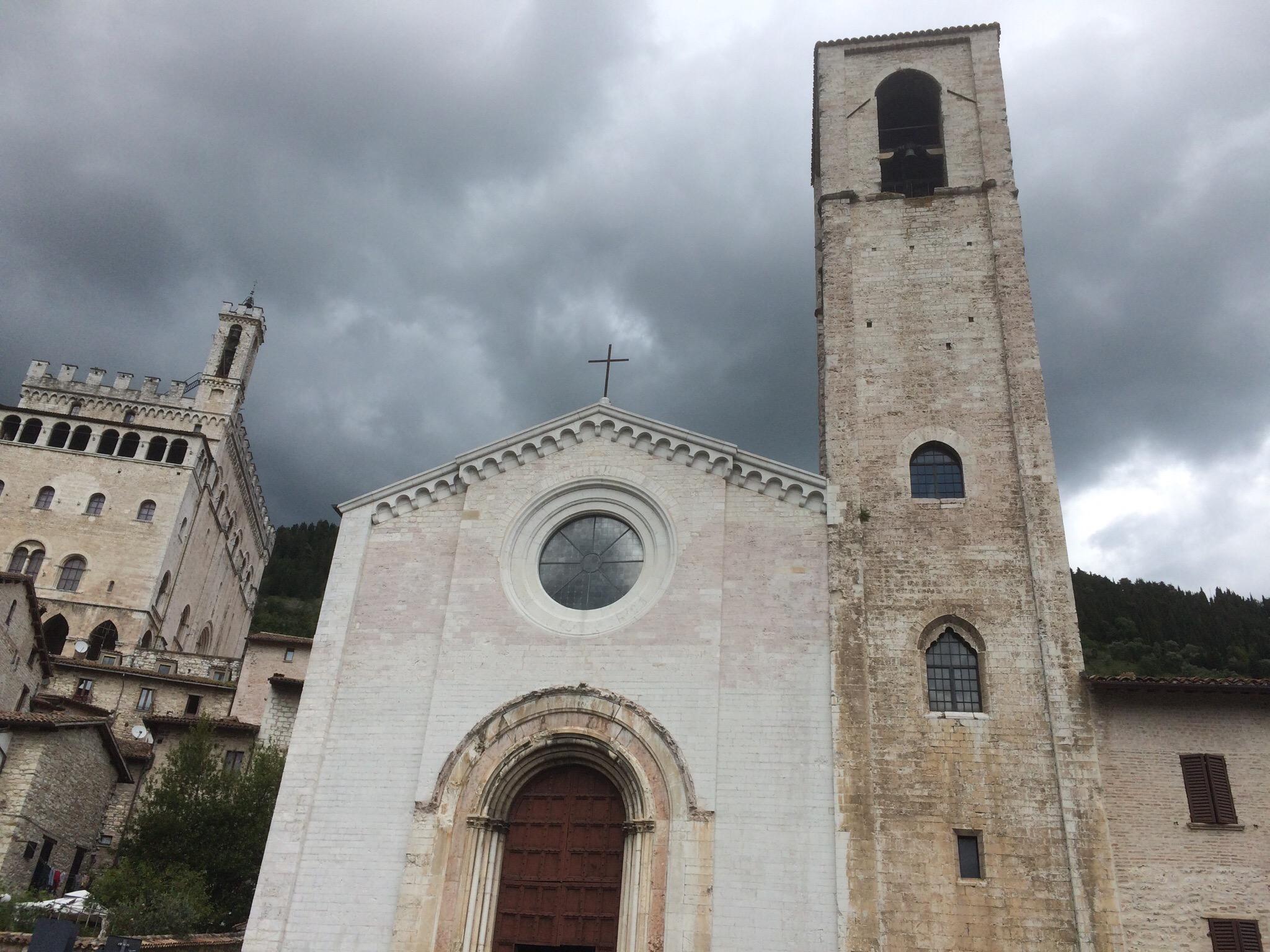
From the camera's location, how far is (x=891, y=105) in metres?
25.0

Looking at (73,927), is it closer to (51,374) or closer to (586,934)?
(586,934)

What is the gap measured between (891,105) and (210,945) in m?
25.0

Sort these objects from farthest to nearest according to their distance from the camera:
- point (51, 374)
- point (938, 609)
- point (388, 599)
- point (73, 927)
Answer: point (51, 374)
point (388, 599)
point (938, 609)
point (73, 927)

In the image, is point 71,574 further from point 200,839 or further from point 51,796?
point 200,839

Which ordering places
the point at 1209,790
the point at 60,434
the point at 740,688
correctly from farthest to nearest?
1. the point at 60,434
2. the point at 740,688
3. the point at 1209,790

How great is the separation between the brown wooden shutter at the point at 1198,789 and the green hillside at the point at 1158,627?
33146mm

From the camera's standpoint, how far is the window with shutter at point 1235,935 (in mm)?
14070

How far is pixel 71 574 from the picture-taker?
141ft

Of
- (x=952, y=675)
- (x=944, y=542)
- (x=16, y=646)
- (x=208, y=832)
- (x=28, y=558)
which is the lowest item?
(x=208, y=832)

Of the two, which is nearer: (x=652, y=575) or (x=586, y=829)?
(x=586, y=829)

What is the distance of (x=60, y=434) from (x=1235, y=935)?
164 feet

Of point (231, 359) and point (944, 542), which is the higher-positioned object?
point (231, 359)

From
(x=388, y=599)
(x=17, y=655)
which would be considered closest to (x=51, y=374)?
(x=17, y=655)

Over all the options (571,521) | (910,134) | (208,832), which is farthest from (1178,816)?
(208,832)
